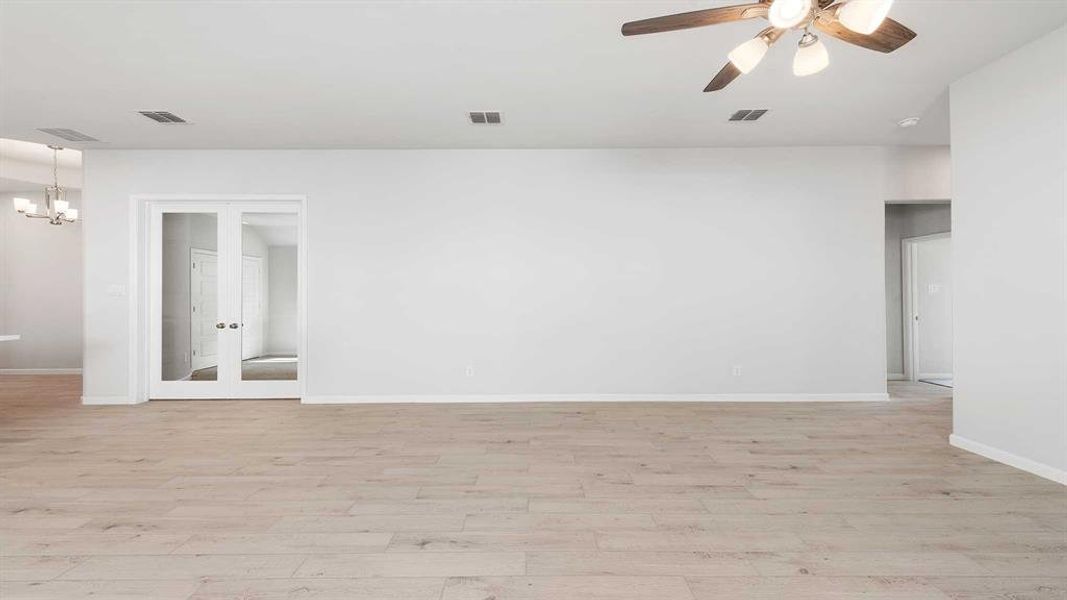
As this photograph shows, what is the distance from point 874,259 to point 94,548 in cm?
690

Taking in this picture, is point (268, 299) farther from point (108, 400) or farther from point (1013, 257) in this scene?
point (1013, 257)

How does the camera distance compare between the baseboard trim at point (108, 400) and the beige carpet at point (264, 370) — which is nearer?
the baseboard trim at point (108, 400)

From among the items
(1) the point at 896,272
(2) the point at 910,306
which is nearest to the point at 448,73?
(1) the point at 896,272

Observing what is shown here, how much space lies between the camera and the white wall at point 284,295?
597cm

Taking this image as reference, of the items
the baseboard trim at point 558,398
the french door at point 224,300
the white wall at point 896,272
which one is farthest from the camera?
the white wall at point 896,272

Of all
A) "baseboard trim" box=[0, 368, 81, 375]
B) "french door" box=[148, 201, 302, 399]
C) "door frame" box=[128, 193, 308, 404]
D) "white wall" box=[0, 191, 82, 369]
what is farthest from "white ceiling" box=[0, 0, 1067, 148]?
"baseboard trim" box=[0, 368, 81, 375]

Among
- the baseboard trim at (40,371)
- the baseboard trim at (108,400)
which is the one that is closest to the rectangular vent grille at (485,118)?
the baseboard trim at (108,400)

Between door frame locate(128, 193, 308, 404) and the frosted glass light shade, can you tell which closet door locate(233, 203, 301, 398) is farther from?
the frosted glass light shade

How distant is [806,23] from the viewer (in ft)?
7.73

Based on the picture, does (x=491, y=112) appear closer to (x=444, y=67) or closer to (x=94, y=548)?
(x=444, y=67)

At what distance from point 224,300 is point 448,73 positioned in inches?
154

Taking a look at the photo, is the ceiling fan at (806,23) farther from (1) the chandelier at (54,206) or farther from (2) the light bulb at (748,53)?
(1) the chandelier at (54,206)

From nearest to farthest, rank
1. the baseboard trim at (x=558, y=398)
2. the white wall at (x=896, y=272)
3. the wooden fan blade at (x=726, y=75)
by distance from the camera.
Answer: the wooden fan blade at (x=726, y=75) → the baseboard trim at (x=558, y=398) → the white wall at (x=896, y=272)

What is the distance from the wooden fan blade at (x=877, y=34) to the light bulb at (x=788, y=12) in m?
0.20
